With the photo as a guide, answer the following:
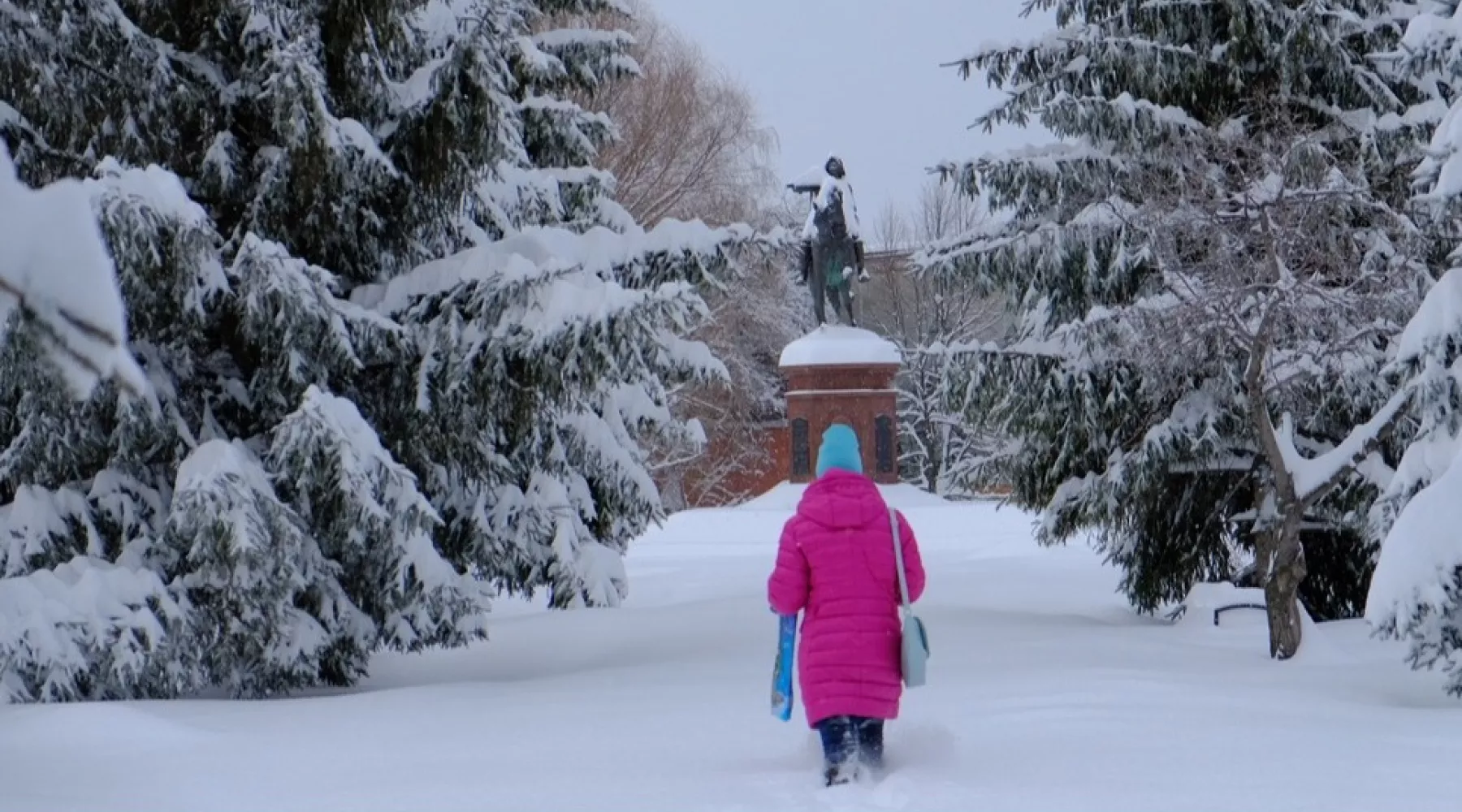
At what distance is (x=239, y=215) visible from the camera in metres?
8.85

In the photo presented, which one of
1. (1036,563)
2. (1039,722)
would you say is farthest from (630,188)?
(1039,722)

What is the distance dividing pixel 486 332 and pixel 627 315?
0.79 meters

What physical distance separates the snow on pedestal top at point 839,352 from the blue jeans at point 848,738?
18.8 meters

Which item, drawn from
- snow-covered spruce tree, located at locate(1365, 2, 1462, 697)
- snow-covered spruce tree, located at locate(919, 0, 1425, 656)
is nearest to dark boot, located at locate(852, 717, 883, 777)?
snow-covered spruce tree, located at locate(1365, 2, 1462, 697)

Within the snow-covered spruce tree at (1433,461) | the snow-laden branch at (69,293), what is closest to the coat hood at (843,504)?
the snow-covered spruce tree at (1433,461)

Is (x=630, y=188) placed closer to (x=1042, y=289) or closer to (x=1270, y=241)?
(x=1042, y=289)

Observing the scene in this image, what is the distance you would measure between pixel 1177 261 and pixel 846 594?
506 cm

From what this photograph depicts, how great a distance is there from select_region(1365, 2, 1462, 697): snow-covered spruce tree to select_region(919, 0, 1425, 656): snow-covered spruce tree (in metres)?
2.18

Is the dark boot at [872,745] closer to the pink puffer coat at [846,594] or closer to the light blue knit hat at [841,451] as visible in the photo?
the pink puffer coat at [846,594]

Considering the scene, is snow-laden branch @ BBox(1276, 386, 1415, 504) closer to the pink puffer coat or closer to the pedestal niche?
the pink puffer coat

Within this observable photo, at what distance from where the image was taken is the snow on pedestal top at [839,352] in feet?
81.0

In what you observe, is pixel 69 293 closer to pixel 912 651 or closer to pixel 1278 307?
pixel 912 651

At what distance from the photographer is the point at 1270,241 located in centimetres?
917

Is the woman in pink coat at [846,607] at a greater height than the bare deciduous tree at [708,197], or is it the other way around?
the bare deciduous tree at [708,197]
